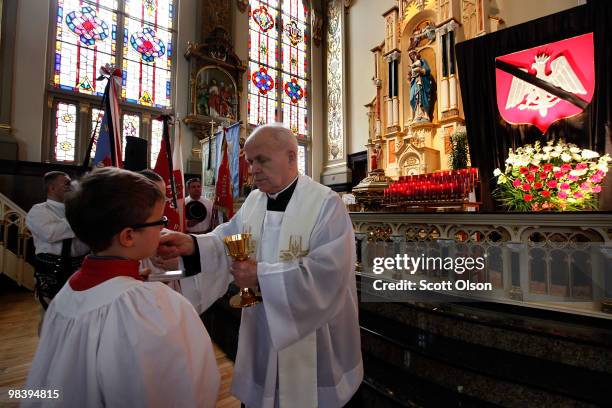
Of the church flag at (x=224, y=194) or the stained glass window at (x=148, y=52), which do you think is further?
the stained glass window at (x=148, y=52)

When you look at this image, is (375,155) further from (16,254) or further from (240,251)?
(240,251)

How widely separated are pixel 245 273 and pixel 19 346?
332 cm

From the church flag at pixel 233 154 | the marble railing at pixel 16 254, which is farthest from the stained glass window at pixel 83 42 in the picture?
the church flag at pixel 233 154

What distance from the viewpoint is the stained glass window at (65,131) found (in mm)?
7926

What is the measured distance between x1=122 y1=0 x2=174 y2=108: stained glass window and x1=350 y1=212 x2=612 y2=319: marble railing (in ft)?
28.6

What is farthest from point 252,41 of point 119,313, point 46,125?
point 119,313

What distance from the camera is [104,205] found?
854mm

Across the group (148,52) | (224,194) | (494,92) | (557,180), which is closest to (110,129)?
(224,194)

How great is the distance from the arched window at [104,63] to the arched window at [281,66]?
2.88m

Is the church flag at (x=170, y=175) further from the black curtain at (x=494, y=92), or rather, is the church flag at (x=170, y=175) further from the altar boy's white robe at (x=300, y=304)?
the black curtain at (x=494, y=92)

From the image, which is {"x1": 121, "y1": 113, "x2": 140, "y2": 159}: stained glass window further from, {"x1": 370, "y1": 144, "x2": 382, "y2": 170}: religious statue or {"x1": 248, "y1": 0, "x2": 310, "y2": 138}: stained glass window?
{"x1": 370, "y1": 144, "x2": 382, "y2": 170}: religious statue

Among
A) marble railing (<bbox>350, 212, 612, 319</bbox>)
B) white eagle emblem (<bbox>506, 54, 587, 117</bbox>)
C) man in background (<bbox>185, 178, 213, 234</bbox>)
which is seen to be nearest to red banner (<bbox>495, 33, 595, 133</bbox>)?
white eagle emblem (<bbox>506, 54, 587, 117</bbox>)

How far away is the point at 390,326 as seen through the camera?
8.55ft

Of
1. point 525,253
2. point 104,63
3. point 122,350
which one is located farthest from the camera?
point 104,63
